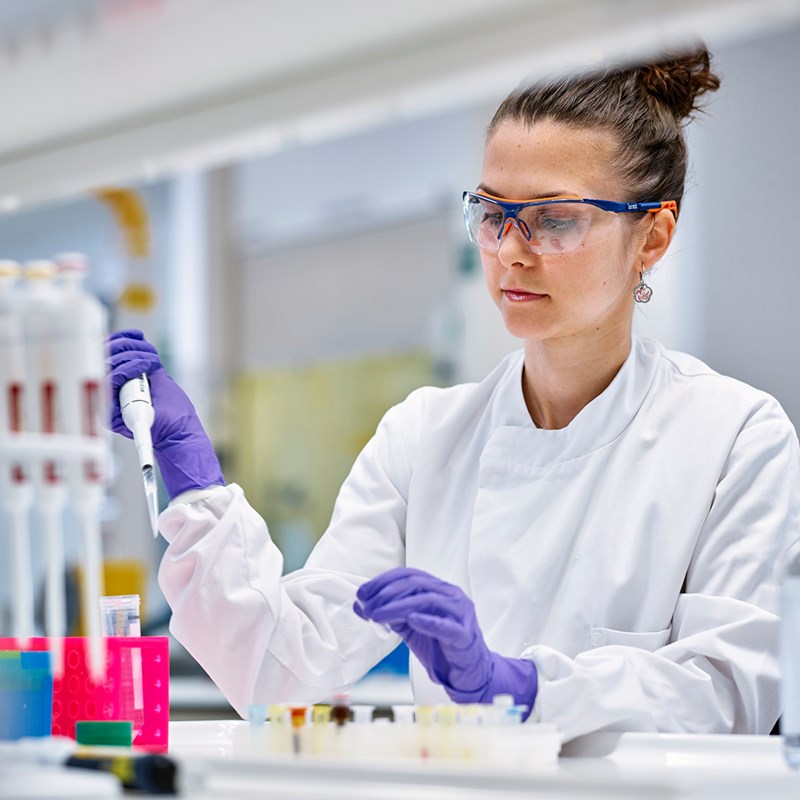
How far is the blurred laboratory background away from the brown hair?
0.46ft

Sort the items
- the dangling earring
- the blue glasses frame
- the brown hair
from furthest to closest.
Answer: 1. the dangling earring
2. the brown hair
3. the blue glasses frame

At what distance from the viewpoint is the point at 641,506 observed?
1.82m

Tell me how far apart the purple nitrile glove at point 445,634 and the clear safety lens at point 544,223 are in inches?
23.8

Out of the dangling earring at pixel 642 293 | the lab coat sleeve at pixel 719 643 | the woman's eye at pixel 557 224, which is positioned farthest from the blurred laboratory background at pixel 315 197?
the lab coat sleeve at pixel 719 643

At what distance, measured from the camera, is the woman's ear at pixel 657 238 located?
197 centimetres

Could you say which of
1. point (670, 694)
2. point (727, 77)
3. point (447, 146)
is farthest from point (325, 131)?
point (447, 146)

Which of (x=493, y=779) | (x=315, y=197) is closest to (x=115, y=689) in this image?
(x=493, y=779)

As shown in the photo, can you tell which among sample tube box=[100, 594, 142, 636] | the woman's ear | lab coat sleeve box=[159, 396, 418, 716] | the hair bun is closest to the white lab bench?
sample tube box=[100, 594, 142, 636]

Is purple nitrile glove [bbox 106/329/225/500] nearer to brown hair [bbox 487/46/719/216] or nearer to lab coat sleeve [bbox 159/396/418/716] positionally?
lab coat sleeve [bbox 159/396/418/716]

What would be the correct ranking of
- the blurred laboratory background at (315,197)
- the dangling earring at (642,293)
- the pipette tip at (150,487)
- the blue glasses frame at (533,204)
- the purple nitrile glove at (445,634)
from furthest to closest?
the dangling earring at (642,293) → the blue glasses frame at (533,204) → the pipette tip at (150,487) → the purple nitrile glove at (445,634) → the blurred laboratory background at (315,197)

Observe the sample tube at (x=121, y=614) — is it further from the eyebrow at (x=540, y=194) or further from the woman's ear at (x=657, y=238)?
the woman's ear at (x=657, y=238)

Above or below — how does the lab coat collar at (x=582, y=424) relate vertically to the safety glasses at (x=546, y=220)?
below

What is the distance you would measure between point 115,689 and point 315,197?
4.15 metres

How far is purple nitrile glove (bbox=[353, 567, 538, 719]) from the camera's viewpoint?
142 centimetres
